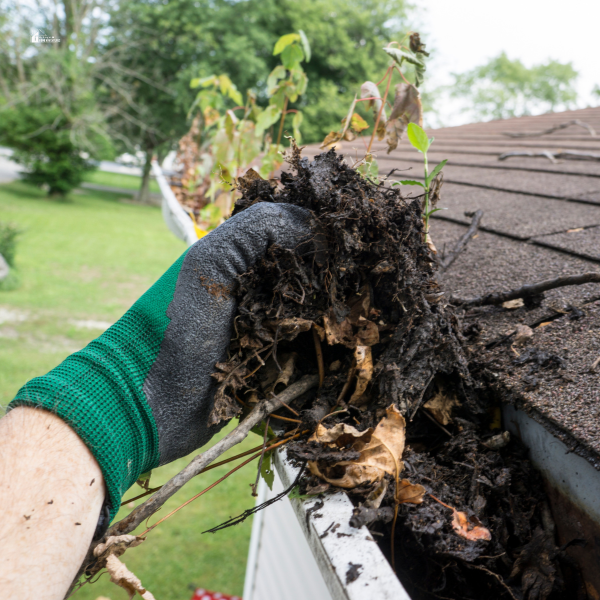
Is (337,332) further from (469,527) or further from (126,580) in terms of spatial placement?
(126,580)

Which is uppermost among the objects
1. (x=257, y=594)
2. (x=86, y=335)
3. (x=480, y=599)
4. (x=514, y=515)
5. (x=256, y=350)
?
(x=256, y=350)

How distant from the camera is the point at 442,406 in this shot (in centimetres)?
92

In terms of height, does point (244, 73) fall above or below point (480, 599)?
above

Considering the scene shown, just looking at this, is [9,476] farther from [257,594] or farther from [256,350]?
[257,594]

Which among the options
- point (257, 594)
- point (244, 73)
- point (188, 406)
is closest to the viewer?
point (188, 406)

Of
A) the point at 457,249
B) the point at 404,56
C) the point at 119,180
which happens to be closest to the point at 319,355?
the point at 457,249

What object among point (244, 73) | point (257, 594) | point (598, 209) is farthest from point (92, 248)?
point (598, 209)

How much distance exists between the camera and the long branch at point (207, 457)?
76 cm

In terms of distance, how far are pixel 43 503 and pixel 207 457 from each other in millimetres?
260

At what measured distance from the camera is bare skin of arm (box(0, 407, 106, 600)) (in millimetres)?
658

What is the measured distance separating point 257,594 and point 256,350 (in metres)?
2.36

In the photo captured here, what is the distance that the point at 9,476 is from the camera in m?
0.72

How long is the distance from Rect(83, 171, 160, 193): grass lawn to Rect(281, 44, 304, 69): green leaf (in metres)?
28.2

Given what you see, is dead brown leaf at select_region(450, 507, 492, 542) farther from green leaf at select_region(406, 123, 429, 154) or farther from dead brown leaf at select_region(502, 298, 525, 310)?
green leaf at select_region(406, 123, 429, 154)
